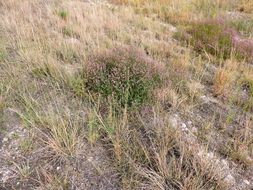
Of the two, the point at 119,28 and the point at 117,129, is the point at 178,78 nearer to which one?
the point at 117,129

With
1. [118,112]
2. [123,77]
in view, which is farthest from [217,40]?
[118,112]

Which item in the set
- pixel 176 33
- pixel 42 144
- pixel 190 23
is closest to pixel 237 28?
pixel 190 23

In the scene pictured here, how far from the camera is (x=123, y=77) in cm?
388

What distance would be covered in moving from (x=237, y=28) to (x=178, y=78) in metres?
3.54

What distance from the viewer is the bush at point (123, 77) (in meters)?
3.83

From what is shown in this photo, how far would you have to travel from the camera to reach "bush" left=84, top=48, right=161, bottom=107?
3.83 meters

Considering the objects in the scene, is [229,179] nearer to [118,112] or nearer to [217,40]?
[118,112]

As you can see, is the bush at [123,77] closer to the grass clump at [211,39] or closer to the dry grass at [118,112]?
the dry grass at [118,112]

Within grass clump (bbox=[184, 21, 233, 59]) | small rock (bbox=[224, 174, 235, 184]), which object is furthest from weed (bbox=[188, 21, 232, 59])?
small rock (bbox=[224, 174, 235, 184])

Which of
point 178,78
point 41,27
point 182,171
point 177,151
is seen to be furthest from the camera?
point 41,27

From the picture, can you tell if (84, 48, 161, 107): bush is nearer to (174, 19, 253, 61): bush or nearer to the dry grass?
the dry grass

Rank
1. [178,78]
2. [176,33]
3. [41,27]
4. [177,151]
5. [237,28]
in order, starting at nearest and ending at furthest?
[177,151] < [178,78] < [41,27] < [176,33] < [237,28]

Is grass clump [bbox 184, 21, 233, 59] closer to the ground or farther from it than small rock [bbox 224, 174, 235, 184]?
farther from it

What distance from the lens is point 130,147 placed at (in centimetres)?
328
